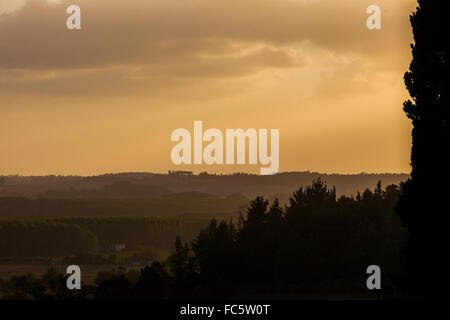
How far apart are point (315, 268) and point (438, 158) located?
33309 mm

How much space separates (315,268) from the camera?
2440 inches

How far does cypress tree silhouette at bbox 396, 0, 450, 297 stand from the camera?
29391 millimetres

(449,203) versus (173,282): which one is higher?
(449,203)

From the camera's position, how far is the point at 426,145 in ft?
→ 98.3

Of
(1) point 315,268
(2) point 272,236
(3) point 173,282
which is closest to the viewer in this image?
(1) point 315,268

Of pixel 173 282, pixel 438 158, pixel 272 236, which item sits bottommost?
pixel 173 282

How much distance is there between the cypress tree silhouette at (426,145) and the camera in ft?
96.4
